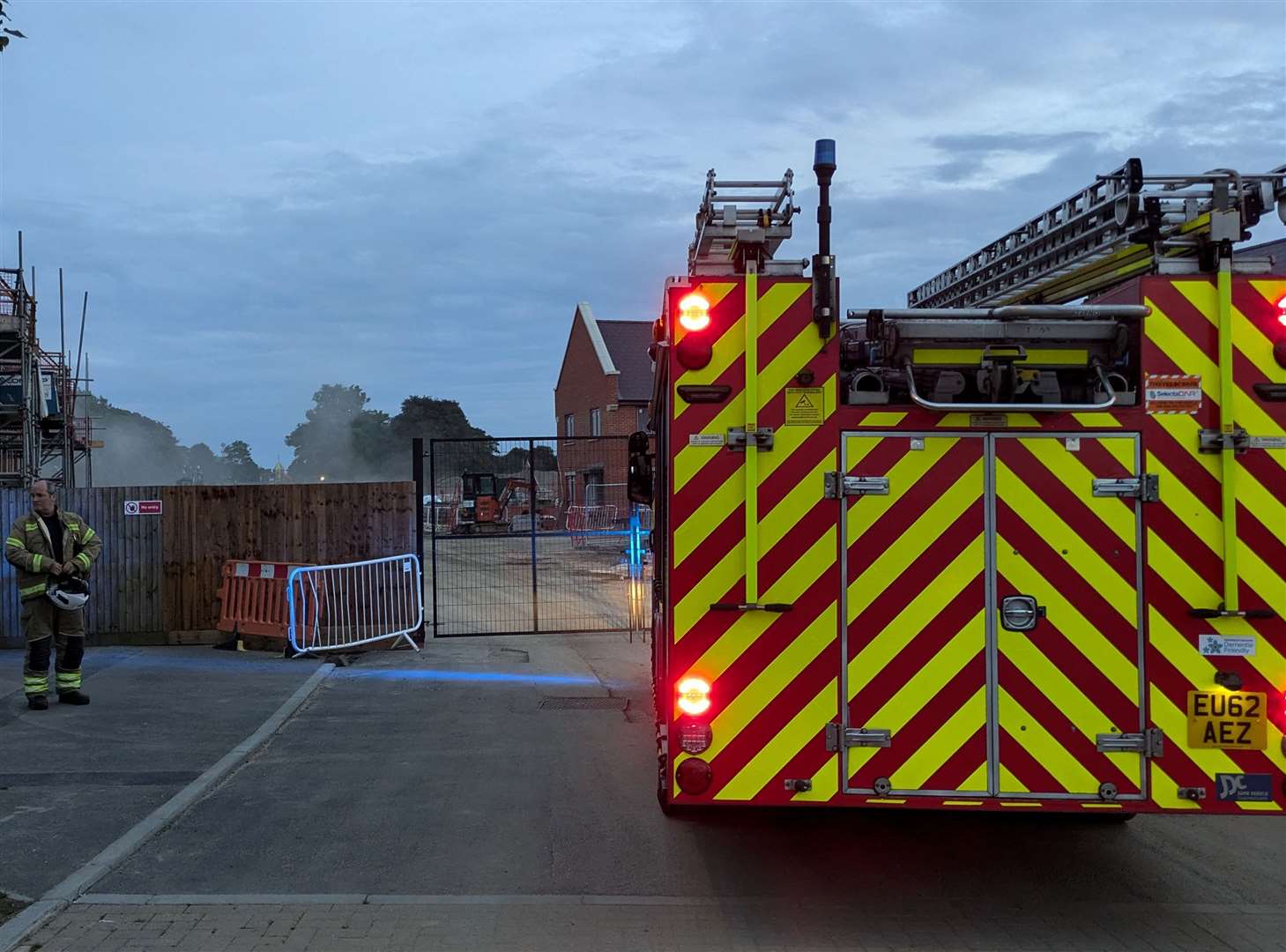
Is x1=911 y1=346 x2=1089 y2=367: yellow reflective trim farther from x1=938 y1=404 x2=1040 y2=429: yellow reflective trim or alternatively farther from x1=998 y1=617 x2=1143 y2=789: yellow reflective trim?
x1=998 y1=617 x2=1143 y2=789: yellow reflective trim

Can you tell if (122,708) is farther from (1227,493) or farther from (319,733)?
(1227,493)

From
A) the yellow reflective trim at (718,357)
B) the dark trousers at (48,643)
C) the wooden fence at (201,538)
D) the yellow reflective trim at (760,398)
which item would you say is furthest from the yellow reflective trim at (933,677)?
the wooden fence at (201,538)

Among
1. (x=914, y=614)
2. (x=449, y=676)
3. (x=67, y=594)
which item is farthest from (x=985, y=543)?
(x=67, y=594)

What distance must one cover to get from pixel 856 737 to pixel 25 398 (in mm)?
24720

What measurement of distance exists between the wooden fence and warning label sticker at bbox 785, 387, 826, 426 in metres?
8.88

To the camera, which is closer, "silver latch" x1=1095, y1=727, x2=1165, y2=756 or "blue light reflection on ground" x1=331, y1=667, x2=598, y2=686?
"silver latch" x1=1095, y1=727, x2=1165, y2=756

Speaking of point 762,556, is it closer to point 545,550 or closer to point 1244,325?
point 1244,325

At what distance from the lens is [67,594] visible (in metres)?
9.12

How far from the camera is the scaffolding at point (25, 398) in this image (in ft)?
79.2

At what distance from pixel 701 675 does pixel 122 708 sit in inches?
261

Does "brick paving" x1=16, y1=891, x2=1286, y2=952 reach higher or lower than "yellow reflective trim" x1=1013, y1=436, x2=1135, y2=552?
lower

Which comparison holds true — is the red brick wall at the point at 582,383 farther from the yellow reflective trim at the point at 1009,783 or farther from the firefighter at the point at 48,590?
the yellow reflective trim at the point at 1009,783

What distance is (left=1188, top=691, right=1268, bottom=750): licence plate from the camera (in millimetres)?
4504

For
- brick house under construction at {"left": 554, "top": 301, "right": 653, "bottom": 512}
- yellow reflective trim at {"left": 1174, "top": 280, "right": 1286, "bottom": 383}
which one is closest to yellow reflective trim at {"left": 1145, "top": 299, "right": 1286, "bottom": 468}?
yellow reflective trim at {"left": 1174, "top": 280, "right": 1286, "bottom": 383}
